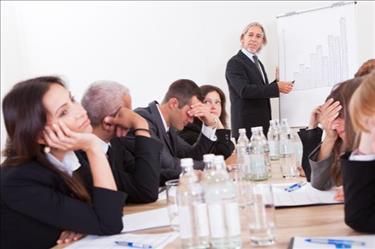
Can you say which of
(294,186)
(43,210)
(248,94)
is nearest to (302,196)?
(294,186)

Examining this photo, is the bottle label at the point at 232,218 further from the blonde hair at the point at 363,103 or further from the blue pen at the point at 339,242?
the blonde hair at the point at 363,103

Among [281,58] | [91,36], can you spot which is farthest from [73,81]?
[281,58]

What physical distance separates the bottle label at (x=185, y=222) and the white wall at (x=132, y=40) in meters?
3.34

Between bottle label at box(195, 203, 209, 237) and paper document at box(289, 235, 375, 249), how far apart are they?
0.61ft

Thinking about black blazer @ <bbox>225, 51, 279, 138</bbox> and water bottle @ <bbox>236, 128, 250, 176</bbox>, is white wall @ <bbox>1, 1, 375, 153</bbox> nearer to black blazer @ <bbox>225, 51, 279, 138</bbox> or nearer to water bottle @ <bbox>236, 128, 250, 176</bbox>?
black blazer @ <bbox>225, 51, 279, 138</bbox>

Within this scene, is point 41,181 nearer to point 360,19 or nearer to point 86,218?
point 86,218

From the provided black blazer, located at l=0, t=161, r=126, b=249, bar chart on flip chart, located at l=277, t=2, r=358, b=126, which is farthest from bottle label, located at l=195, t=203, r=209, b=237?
bar chart on flip chart, located at l=277, t=2, r=358, b=126

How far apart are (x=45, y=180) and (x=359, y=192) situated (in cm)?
82

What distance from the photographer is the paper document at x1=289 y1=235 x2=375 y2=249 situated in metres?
0.93

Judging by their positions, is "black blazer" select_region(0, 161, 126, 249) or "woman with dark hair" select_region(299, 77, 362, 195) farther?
"woman with dark hair" select_region(299, 77, 362, 195)

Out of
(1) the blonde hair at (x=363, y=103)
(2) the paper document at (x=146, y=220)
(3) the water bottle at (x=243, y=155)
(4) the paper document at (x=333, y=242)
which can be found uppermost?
(1) the blonde hair at (x=363, y=103)

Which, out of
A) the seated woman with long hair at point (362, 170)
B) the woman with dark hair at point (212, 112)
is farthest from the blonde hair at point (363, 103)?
the woman with dark hair at point (212, 112)

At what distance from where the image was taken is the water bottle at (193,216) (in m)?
0.95

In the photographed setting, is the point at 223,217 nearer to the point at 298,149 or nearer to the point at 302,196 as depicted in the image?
the point at 302,196
